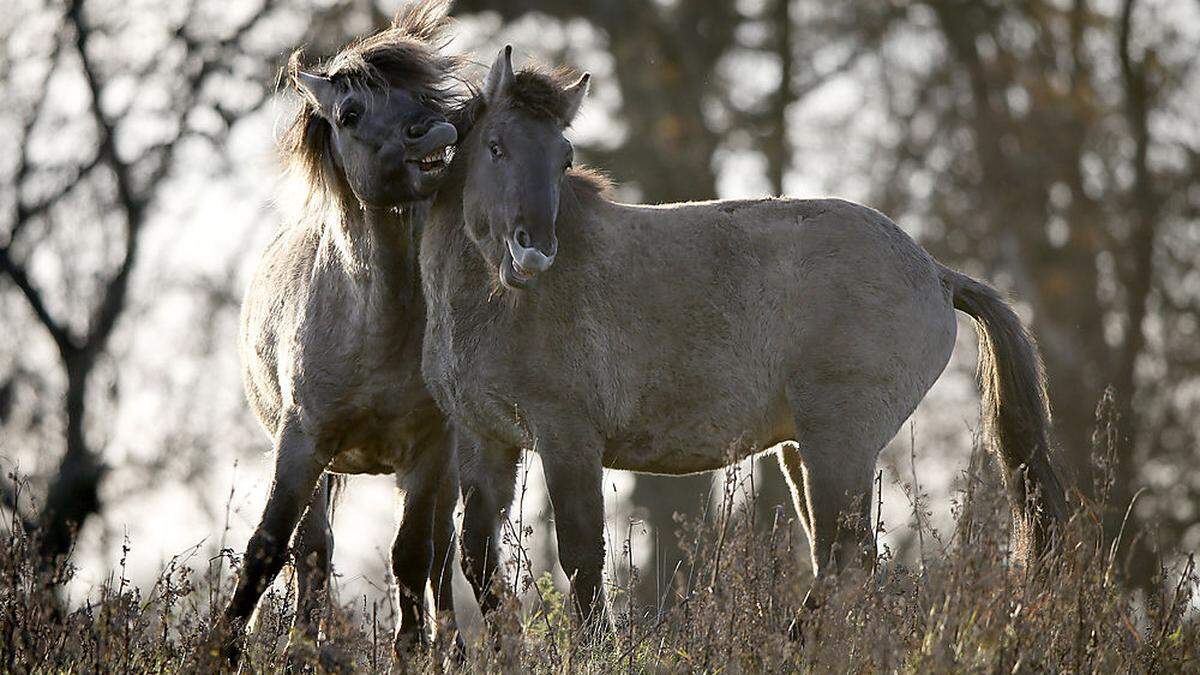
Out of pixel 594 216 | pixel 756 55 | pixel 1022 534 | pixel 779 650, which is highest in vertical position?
pixel 756 55

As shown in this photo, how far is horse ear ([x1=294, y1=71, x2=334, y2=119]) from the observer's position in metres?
7.71

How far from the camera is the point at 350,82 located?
25.1ft

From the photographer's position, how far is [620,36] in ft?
68.2

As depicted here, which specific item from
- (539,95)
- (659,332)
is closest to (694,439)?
(659,332)

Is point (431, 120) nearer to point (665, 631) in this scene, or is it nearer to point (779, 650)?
point (665, 631)

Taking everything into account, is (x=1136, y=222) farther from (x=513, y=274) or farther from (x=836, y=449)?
(x=513, y=274)

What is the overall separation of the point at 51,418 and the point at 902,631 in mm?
13793

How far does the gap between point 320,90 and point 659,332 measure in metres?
1.91

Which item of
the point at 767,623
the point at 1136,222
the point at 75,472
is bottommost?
the point at 767,623

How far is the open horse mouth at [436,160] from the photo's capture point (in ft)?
24.1

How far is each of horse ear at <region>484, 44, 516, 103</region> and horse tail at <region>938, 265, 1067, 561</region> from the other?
214 centimetres

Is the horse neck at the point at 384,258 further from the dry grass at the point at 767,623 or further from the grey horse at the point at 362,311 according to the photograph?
the dry grass at the point at 767,623

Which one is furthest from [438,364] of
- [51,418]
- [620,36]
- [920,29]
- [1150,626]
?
[920,29]

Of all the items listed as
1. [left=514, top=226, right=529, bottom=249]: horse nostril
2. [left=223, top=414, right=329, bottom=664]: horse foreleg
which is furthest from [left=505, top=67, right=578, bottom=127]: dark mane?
[left=223, top=414, right=329, bottom=664]: horse foreleg
